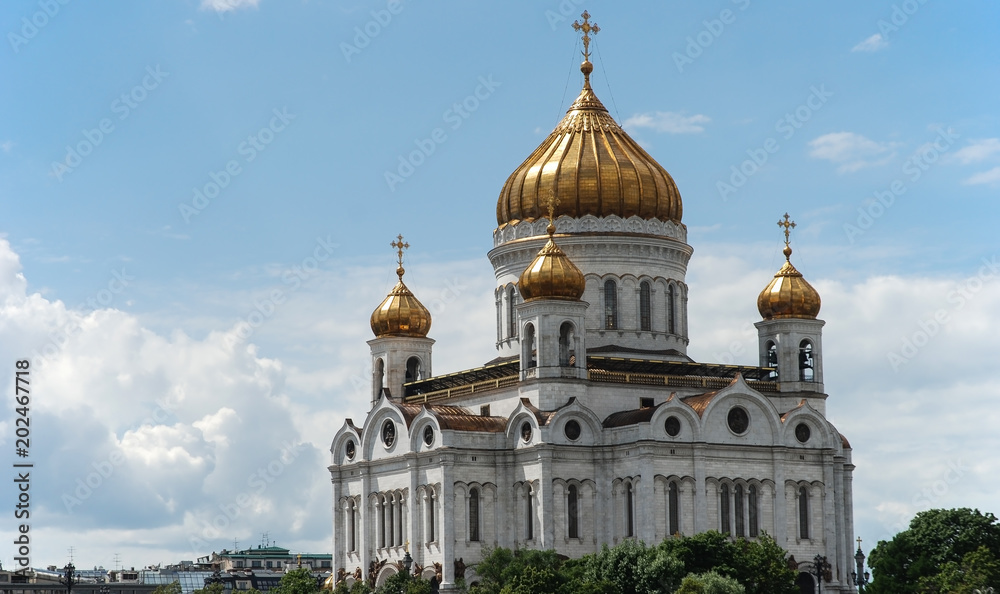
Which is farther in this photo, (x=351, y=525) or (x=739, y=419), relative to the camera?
(x=351, y=525)

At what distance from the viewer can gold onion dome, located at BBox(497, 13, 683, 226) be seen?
74750 millimetres

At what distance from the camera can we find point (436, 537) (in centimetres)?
6956

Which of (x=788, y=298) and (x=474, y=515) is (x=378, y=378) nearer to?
(x=474, y=515)

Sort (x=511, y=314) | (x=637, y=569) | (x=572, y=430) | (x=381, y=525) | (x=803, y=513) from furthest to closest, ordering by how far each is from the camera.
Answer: (x=511, y=314) → (x=381, y=525) → (x=803, y=513) → (x=572, y=430) → (x=637, y=569)

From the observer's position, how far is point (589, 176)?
Result: 74.9m

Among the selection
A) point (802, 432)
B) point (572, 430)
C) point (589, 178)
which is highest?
point (589, 178)

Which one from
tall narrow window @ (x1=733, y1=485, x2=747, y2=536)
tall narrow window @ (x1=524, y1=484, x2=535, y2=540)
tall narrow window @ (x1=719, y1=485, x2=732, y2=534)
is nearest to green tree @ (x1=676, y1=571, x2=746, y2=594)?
tall narrow window @ (x1=719, y1=485, x2=732, y2=534)

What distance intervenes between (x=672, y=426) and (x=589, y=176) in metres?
12.1

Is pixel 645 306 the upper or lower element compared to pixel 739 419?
upper

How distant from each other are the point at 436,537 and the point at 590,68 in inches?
838

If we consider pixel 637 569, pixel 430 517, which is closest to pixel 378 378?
pixel 430 517

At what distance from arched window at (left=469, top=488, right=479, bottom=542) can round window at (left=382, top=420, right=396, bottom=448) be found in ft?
17.1

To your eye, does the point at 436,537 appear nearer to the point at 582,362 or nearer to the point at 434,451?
the point at 434,451

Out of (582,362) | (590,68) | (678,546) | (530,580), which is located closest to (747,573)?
(678,546)
